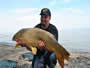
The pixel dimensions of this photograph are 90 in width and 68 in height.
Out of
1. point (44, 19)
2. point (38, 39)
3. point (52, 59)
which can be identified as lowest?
point (52, 59)

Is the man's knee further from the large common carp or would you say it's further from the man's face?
the man's face

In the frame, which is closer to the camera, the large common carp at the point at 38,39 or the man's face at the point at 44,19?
the large common carp at the point at 38,39

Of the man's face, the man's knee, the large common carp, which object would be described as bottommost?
the man's knee

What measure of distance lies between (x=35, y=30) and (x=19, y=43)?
22.3 inches

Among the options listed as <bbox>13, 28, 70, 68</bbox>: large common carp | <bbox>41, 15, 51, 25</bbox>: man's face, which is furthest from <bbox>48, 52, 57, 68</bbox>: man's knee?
<bbox>41, 15, 51, 25</bbox>: man's face

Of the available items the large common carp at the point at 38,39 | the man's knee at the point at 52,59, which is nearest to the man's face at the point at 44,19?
the large common carp at the point at 38,39

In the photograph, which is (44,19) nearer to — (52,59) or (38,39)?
(38,39)

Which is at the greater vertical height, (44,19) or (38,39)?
(44,19)

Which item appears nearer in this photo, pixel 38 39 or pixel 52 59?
pixel 38 39

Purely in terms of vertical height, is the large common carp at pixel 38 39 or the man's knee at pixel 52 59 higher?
the large common carp at pixel 38 39

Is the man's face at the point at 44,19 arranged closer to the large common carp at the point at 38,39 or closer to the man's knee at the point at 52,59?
the large common carp at the point at 38,39

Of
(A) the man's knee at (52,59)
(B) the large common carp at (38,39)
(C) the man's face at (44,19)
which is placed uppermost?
(C) the man's face at (44,19)

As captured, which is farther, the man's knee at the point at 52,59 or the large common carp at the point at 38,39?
the man's knee at the point at 52,59

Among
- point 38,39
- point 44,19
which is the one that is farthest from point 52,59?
point 44,19
